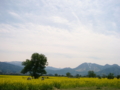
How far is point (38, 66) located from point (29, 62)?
3.09 m

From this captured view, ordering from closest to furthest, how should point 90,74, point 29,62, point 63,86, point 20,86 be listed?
point 20,86 < point 63,86 < point 29,62 < point 90,74

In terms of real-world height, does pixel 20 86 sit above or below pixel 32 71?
below

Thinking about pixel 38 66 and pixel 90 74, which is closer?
pixel 38 66

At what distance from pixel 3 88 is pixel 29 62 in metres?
25.1

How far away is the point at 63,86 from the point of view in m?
20.6

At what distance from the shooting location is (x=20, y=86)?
56.1ft

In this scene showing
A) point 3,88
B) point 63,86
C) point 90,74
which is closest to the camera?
point 3,88

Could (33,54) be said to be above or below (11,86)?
above

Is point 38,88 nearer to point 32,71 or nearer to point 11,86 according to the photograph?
point 11,86

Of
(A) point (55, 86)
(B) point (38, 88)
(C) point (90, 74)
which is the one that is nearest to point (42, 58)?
(A) point (55, 86)

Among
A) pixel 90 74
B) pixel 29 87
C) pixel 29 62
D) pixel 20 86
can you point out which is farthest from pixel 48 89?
pixel 90 74

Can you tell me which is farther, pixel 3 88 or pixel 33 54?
pixel 33 54

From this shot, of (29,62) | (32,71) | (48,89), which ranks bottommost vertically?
(48,89)

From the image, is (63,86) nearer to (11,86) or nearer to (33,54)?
(11,86)
